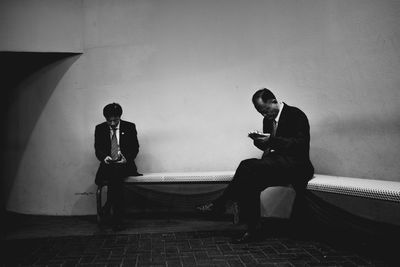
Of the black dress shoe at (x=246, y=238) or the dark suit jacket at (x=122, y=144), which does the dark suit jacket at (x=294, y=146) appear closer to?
the black dress shoe at (x=246, y=238)

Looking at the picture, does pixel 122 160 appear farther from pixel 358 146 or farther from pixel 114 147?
A: pixel 358 146

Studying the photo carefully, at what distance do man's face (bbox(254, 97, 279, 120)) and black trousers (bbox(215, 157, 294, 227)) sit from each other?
600mm

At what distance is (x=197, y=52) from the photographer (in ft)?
16.2

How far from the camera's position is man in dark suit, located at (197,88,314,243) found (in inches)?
134

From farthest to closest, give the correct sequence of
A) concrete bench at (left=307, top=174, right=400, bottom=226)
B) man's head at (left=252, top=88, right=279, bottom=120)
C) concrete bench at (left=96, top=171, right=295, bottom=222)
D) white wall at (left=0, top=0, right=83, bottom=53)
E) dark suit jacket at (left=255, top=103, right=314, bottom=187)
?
white wall at (left=0, top=0, right=83, bottom=53) < concrete bench at (left=96, top=171, right=295, bottom=222) < man's head at (left=252, top=88, right=279, bottom=120) < dark suit jacket at (left=255, top=103, right=314, bottom=187) < concrete bench at (left=307, top=174, right=400, bottom=226)

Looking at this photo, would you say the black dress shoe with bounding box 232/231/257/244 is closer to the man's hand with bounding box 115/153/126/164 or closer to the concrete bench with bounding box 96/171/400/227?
the concrete bench with bounding box 96/171/400/227

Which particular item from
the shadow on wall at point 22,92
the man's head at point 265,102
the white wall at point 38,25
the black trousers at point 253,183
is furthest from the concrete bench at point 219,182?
the white wall at point 38,25

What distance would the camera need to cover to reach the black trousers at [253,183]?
3398mm

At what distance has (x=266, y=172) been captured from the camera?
3.42 meters

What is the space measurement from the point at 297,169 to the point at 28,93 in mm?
4683

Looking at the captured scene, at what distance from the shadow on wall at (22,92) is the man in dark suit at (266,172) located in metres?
3.47

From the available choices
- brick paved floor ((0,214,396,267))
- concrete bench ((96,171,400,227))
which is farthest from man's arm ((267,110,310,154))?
brick paved floor ((0,214,396,267))

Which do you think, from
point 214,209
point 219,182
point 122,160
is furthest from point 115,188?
point 214,209

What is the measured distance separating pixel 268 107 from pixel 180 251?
6.15ft
